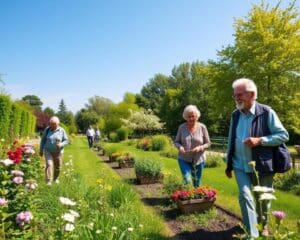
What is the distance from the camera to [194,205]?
6.93 m

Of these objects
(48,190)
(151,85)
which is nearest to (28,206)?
(48,190)

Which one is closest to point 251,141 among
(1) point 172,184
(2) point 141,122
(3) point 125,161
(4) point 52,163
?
(1) point 172,184

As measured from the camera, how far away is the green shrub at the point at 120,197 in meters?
6.80

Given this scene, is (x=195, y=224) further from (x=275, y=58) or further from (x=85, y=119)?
(x=85, y=119)

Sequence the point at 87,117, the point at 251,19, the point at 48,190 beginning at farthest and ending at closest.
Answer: the point at 87,117
the point at 251,19
the point at 48,190

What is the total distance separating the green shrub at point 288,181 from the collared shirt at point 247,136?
553 centimetres

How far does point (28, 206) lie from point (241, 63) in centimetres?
2104

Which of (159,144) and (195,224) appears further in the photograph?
(159,144)

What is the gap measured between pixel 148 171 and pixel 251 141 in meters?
6.61

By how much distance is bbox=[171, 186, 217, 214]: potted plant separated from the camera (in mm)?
6910

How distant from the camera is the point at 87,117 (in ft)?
322

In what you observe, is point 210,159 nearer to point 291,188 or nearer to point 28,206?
point 291,188

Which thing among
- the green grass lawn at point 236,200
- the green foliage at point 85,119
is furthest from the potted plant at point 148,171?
the green foliage at point 85,119

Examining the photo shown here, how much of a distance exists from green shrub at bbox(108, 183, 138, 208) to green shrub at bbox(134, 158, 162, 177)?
12.5 feet
